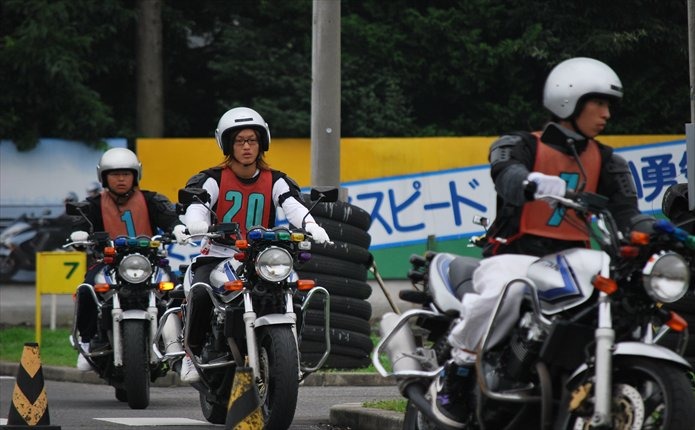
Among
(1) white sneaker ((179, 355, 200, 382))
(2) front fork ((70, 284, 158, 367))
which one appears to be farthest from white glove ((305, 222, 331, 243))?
(2) front fork ((70, 284, 158, 367))

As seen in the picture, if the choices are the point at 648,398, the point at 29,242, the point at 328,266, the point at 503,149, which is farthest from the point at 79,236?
the point at 29,242

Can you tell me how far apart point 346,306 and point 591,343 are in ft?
24.1

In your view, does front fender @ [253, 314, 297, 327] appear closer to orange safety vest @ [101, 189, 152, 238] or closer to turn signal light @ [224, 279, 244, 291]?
turn signal light @ [224, 279, 244, 291]

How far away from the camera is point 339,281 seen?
13.6 meters

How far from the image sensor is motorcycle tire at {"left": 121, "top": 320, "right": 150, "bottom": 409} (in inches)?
462

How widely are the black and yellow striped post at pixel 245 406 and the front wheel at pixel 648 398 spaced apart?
1.87m

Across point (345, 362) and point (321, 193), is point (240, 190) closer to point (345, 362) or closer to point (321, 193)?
point (321, 193)

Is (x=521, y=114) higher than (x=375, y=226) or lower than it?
higher

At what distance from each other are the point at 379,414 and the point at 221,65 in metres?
13.3

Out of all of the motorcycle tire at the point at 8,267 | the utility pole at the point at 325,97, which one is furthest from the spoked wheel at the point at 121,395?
the motorcycle tire at the point at 8,267

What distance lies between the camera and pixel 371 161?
20328mm

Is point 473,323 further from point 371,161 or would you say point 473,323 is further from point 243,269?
point 371,161

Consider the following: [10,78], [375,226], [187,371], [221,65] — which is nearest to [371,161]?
[375,226]

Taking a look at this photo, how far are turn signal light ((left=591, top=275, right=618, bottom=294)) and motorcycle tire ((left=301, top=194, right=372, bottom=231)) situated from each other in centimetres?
709
